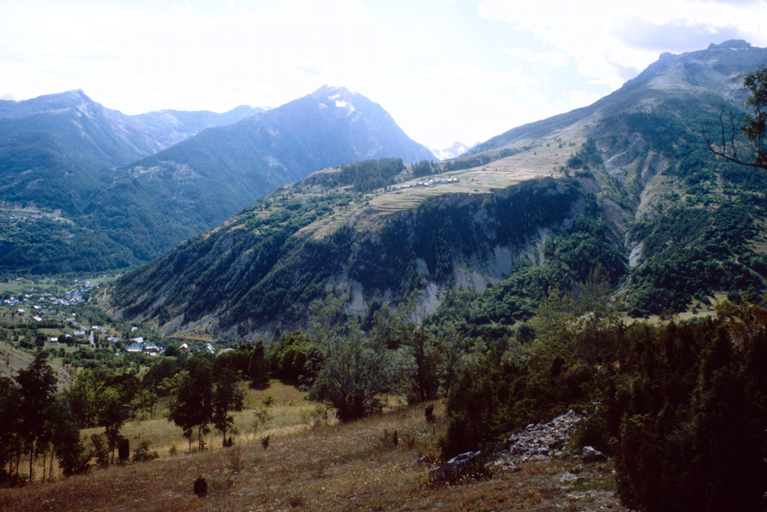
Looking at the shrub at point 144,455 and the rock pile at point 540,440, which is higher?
the rock pile at point 540,440

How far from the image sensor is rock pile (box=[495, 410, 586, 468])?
683 inches

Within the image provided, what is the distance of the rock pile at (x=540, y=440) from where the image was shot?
57.0 feet

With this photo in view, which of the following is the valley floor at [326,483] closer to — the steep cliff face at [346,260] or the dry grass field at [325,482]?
the dry grass field at [325,482]

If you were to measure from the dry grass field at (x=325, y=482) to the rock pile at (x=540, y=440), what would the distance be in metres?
1.10

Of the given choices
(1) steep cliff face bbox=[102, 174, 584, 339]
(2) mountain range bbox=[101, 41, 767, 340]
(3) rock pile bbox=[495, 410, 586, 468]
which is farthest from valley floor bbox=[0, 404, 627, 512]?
(1) steep cliff face bbox=[102, 174, 584, 339]

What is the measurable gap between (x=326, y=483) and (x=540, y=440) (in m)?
10.2

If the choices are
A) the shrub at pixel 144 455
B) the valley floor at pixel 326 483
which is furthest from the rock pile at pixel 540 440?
the shrub at pixel 144 455

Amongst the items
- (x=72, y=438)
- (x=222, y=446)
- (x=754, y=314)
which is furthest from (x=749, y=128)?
(x=72, y=438)

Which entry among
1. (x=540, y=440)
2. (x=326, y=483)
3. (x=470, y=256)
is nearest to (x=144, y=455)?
(x=326, y=483)

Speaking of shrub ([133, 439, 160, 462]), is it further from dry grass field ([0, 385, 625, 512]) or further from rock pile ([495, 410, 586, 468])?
rock pile ([495, 410, 586, 468])

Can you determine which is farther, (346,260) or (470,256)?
(470,256)

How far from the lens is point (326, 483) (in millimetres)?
18312

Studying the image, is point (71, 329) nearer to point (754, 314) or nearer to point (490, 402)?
point (490, 402)

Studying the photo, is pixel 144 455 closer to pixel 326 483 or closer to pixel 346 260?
pixel 326 483
